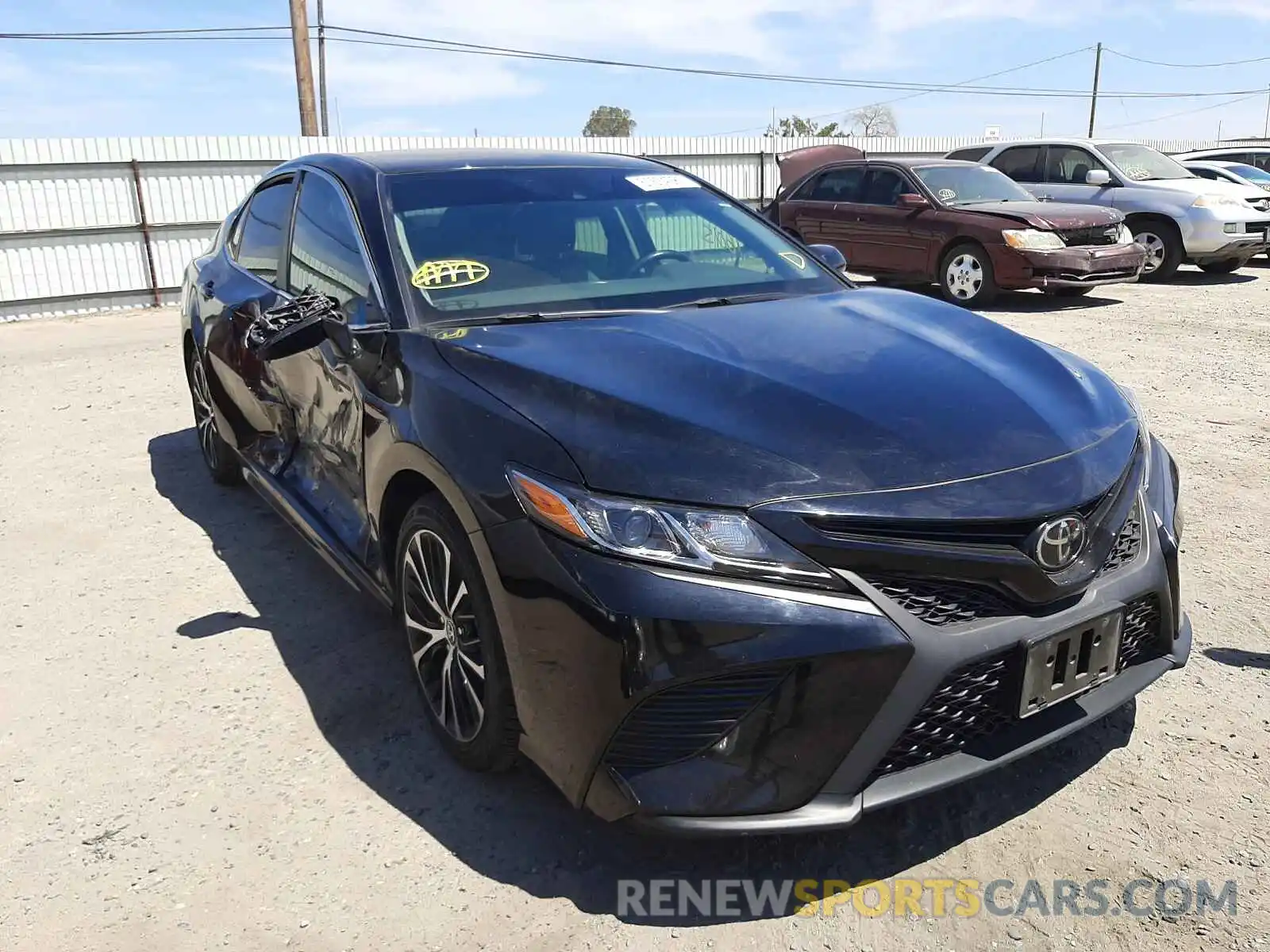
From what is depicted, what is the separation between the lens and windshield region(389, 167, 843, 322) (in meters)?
3.11

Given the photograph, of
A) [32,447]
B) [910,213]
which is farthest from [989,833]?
[910,213]

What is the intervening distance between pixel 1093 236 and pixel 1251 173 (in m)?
7.32

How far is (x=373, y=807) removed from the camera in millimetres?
2656

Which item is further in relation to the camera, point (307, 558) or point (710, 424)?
point (307, 558)

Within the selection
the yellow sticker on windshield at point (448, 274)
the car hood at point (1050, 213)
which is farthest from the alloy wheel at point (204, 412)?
the car hood at point (1050, 213)

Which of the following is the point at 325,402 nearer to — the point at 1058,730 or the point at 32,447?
the point at 1058,730

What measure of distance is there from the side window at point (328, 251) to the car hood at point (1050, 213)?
8354 millimetres

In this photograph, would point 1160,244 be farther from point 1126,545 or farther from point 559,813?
point 559,813

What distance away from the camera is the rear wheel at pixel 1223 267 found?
41.7ft

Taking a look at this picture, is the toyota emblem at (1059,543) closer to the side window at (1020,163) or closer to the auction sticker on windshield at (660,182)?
the auction sticker on windshield at (660,182)

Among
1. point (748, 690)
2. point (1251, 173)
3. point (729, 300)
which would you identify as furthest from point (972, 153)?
point (748, 690)

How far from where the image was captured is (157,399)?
24.6 feet

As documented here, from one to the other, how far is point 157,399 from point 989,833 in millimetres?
6810

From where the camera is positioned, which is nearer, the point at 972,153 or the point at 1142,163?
the point at 1142,163
